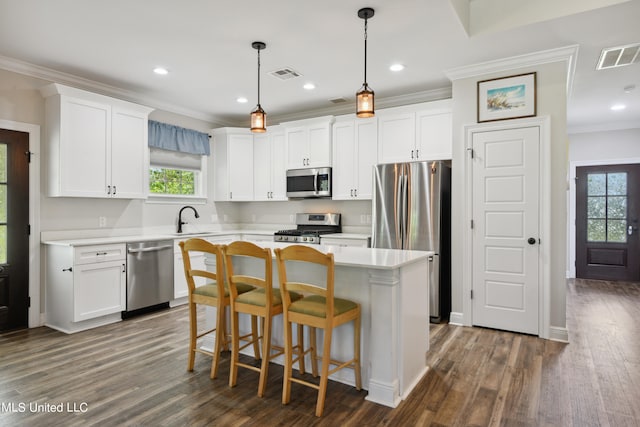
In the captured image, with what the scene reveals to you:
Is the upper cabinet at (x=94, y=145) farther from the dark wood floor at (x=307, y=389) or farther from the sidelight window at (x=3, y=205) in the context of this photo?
the dark wood floor at (x=307, y=389)

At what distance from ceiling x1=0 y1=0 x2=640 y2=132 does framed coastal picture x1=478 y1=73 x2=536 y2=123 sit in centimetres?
27

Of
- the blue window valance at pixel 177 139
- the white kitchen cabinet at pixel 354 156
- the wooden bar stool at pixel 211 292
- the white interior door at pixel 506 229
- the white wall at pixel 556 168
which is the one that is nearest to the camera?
the wooden bar stool at pixel 211 292

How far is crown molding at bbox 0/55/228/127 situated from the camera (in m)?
3.83

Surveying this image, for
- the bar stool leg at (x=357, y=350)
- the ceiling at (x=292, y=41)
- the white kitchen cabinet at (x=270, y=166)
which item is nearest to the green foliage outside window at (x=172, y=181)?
the white kitchen cabinet at (x=270, y=166)

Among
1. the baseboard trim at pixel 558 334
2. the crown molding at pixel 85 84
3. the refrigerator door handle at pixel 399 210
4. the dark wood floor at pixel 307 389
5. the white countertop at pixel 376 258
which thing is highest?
the crown molding at pixel 85 84

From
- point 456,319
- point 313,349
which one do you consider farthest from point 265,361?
point 456,319

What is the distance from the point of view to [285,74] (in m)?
4.20

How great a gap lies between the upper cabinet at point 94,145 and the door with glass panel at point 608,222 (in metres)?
7.15

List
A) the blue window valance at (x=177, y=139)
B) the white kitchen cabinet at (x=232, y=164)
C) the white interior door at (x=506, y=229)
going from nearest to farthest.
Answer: the white interior door at (x=506, y=229) → the blue window valance at (x=177, y=139) → the white kitchen cabinet at (x=232, y=164)

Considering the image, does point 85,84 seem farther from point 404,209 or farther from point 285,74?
point 404,209

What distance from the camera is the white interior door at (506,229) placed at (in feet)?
12.1

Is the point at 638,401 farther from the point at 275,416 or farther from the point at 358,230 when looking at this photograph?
the point at 358,230

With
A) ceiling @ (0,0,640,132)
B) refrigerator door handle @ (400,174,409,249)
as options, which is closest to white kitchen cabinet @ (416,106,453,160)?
ceiling @ (0,0,640,132)

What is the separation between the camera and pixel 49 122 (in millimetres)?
4035
